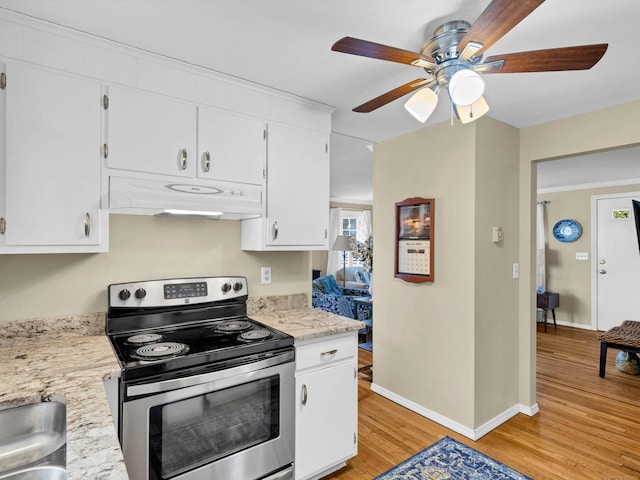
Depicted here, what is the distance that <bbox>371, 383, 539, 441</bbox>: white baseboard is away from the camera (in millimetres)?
2500

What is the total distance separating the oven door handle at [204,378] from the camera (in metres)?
1.39

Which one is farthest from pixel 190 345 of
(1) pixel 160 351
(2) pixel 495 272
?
(2) pixel 495 272

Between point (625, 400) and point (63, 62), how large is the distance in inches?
181

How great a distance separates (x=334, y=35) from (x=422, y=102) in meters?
0.49

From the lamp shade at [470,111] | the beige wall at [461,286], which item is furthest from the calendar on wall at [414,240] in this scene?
the lamp shade at [470,111]

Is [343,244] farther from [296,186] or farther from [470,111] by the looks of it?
[470,111]

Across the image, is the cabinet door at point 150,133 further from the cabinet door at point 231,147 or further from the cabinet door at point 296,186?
the cabinet door at point 296,186

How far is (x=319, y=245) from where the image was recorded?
2.38 meters

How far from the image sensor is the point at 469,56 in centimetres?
134

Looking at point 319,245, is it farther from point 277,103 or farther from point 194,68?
point 194,68

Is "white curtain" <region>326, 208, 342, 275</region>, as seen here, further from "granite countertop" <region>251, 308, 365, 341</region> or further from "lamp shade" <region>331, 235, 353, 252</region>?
"granite countertop" <region>251, 308, 365, 341</region>

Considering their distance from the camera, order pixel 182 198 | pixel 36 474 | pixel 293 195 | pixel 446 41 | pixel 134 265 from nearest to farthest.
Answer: pixel 36 474 → pixel 446 41 → pixel 182 198 → pixel 134 265 → pixel 293 195

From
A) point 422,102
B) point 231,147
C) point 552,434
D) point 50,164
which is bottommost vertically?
point 552,434

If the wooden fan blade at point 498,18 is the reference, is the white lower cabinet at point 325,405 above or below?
below
